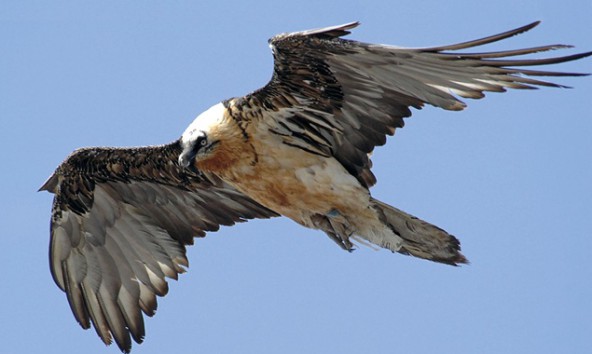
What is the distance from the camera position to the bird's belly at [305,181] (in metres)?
12.5

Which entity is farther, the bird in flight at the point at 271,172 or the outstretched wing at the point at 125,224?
the outstretched wing at the point at 125,224

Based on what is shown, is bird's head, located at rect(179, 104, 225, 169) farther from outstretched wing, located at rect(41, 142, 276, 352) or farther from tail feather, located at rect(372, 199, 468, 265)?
tail feather, located at rect(372, 199, 468, 265)

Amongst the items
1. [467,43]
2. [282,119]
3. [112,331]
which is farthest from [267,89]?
[112,331]

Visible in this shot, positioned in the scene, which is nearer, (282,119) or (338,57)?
(338,57)

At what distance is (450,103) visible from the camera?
1147cm

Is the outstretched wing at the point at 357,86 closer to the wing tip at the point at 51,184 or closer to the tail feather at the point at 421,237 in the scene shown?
the tail feather at the point at 421,237

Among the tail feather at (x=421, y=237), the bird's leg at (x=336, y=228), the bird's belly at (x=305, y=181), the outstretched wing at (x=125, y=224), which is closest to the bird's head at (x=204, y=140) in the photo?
the bird's belly at (x=305, y=181)

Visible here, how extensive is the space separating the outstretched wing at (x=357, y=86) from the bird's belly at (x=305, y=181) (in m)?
0.12

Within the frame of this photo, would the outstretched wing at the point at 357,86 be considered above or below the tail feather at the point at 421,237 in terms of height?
above

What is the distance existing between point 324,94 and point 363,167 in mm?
918

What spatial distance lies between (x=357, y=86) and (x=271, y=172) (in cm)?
133

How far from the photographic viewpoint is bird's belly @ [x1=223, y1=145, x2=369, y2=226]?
1250 centimetres

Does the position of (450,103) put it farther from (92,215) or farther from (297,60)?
(92,215)

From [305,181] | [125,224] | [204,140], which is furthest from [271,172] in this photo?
[125,224]
